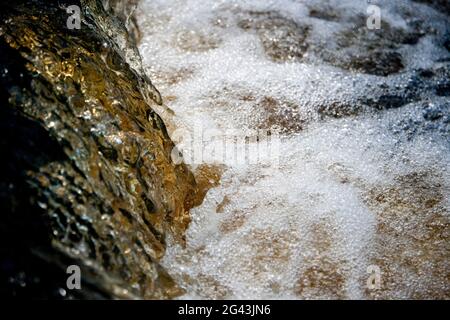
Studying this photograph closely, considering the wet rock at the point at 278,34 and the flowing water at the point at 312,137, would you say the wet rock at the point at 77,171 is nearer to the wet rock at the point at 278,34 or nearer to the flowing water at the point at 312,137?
the flowing water at the point at 312,137

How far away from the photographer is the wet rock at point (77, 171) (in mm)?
1774

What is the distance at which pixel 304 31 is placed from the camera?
13.0 ft

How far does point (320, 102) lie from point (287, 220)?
1.24 meters

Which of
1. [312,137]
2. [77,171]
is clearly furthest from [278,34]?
[77,171]

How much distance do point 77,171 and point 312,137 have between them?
1.80 metres

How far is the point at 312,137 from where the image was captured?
3055 mm

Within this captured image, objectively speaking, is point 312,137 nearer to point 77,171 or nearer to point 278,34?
point 278,34

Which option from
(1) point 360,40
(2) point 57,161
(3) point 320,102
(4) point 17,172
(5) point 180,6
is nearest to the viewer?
(4) point 17,172

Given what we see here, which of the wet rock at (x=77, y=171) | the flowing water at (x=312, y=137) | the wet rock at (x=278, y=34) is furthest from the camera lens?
the wet rock at (x=278, y=34)

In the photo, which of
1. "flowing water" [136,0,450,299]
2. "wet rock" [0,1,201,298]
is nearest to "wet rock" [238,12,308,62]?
"flowing water" [136,0,450,299]

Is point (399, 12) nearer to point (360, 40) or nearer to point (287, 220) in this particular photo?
point (360, 40)

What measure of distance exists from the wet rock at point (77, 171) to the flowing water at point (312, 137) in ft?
0.79

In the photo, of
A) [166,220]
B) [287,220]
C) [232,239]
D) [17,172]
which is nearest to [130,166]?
[166,220]

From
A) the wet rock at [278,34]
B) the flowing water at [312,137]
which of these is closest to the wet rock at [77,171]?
the flowing water at [312,137]
